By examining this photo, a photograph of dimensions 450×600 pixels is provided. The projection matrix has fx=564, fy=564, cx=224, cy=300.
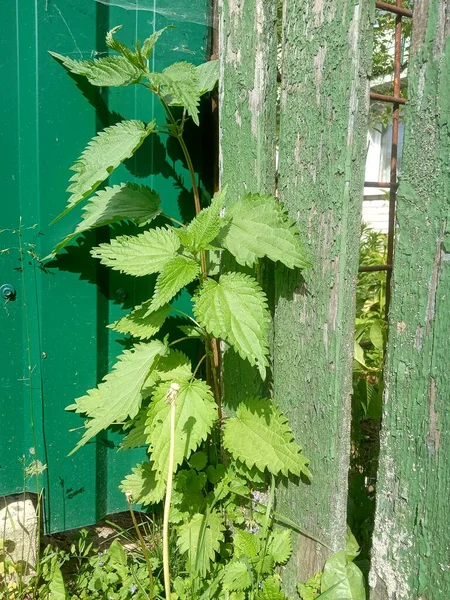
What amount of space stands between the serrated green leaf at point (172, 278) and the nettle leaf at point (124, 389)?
11.7 inches

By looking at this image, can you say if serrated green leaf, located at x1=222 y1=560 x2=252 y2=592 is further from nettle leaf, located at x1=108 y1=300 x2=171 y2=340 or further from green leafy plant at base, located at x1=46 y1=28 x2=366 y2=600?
nettle leaf, located at x1=108 y1=300 x2=171 y2=340

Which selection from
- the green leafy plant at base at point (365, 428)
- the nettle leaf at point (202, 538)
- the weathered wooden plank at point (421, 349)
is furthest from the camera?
the green leafy plant at base at point (365, 428)

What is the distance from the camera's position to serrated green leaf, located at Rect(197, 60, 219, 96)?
1895 mm

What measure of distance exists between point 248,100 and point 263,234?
17.5 inches

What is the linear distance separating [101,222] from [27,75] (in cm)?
57

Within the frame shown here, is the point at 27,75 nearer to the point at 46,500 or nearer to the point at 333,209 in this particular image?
the point at 333,209

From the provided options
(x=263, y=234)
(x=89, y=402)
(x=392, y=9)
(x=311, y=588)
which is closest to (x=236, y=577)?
(x=311, y=588)

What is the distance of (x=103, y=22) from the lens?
1.97 metres

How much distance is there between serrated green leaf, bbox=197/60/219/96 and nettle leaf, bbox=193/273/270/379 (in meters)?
0.71

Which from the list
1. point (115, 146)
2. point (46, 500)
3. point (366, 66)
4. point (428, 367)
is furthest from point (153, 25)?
point (46, 500)

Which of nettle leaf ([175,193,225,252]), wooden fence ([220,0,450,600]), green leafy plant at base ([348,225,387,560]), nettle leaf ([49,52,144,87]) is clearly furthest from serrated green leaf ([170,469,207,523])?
nettle leaf ([49,52,144,87])

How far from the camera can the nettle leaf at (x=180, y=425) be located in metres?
1.57

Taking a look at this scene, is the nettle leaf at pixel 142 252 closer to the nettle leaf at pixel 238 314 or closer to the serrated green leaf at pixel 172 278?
the serrated green leaf at pixel 172 278

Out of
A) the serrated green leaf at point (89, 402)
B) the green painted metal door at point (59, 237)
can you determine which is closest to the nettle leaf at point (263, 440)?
the serrated green leaf at point (89, 402)
